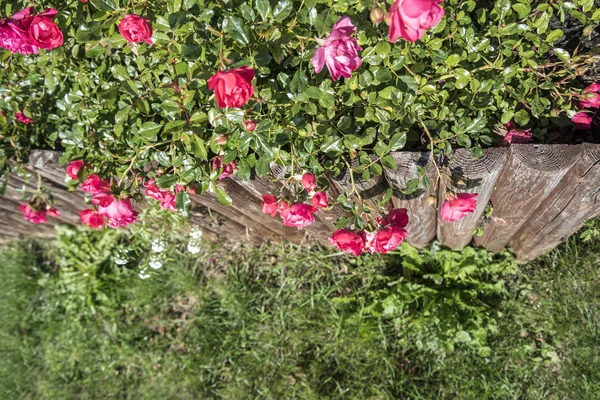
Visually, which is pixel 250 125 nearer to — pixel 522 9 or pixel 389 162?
pixel 389 162

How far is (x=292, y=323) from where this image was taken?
2.42 metres

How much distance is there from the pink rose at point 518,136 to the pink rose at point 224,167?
834mm

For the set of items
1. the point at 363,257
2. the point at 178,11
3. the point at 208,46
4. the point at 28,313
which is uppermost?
the point at 178,11

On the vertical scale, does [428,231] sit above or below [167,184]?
below

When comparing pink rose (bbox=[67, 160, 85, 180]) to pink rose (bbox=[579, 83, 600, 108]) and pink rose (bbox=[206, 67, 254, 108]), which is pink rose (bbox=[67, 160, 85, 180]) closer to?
pink rose (bbox=[206, 67, 254, 108])

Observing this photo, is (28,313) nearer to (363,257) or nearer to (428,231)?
(363,257)

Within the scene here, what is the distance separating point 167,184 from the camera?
4.84ft

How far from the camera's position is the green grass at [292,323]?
215cm

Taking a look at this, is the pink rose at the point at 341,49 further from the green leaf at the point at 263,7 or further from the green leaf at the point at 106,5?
the green leaf at the point at 106,5

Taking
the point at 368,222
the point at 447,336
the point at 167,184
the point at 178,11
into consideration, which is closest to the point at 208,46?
the point at 178,11

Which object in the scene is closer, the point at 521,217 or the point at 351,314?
the point at 521,217

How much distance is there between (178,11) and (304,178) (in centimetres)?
55

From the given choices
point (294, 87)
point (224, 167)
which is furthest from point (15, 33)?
point (294, 87)

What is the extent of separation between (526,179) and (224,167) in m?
0.88
